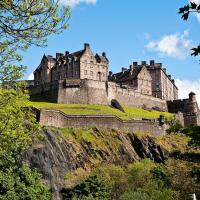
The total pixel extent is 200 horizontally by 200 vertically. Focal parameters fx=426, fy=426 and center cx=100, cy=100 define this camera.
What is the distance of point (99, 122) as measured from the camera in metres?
70.2

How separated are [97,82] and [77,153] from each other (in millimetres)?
31157

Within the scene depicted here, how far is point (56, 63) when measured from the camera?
4126 inches

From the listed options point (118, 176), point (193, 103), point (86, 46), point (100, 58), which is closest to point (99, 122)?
point (118, 176)

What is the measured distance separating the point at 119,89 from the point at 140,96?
823cm

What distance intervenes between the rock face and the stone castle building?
62.3ft

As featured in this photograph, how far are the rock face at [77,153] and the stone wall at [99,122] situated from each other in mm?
2115

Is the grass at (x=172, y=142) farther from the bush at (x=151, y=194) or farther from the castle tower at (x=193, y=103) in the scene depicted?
the bush at (x=151, y=194)

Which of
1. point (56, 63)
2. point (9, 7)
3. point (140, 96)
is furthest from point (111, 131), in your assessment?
point (9, 7)

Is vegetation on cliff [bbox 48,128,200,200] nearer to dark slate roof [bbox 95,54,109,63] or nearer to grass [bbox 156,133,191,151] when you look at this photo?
grass [bbox 156,133,191,151]

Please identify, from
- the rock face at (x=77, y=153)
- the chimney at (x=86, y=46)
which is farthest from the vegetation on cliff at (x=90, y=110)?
the chimney at (x=86, y=46)

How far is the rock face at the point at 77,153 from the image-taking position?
54688mm

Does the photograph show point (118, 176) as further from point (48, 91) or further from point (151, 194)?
point (48, 91)

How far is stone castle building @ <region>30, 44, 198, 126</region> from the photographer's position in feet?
283

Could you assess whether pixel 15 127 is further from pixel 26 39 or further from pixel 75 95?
pixel 75 95
